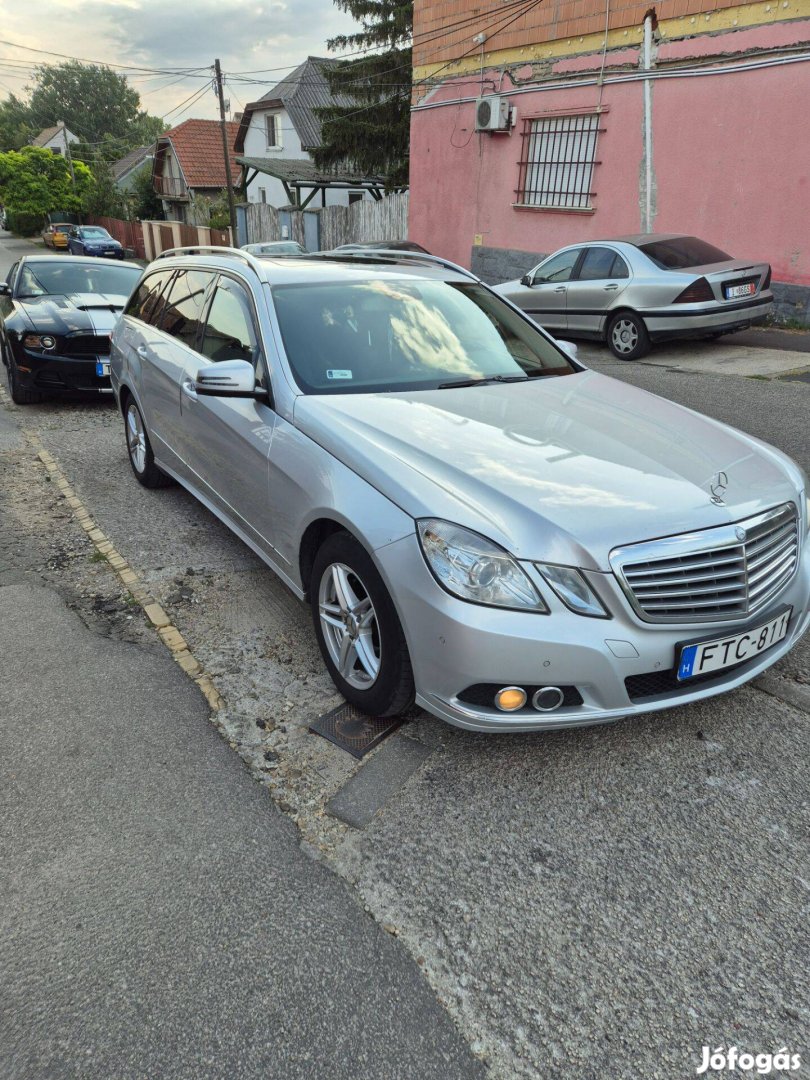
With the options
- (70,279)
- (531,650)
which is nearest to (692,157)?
(70,279)

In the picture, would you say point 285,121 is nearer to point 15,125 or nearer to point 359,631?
Answer: point 359,631

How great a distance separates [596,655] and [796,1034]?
104cm

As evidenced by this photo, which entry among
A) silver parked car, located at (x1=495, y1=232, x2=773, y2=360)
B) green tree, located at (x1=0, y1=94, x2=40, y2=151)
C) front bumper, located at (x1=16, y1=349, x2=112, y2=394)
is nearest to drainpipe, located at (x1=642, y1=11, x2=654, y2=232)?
silver parked car, located at (x1=495, y1=232, x2=773, y2=360)

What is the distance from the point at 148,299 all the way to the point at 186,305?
1.04 m

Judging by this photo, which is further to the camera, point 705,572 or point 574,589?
point 705,572

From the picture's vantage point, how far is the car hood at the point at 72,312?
7.98 metres

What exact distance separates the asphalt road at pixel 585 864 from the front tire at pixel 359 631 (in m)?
0.21

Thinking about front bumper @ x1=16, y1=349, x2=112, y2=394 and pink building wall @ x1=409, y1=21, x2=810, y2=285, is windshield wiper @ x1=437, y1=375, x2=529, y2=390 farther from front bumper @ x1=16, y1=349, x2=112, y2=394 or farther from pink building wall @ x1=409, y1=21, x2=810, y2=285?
pink building wall @ x1=409, y1=21, x2=810, y2=285

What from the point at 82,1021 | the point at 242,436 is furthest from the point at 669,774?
the point at 242,436

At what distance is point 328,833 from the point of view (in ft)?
8.05

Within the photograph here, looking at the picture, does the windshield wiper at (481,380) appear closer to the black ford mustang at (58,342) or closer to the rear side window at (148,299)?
the rear side window at (148,299)

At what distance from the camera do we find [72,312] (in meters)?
8.24

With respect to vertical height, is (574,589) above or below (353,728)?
above

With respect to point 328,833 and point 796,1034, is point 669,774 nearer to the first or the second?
point 796,1034
